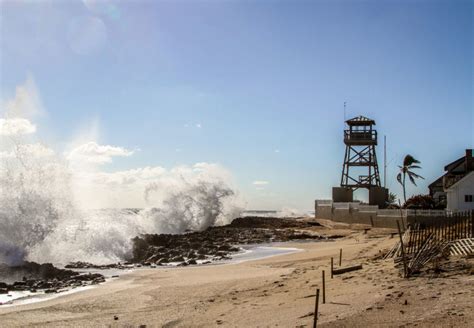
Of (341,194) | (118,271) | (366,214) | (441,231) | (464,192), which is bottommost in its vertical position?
(118,271)

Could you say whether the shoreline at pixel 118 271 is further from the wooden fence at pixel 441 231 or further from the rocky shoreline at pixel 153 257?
the wooden fence at pixel 441 231

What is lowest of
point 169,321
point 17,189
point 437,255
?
point 169,321

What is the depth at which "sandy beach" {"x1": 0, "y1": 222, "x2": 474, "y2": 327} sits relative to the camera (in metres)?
8.80

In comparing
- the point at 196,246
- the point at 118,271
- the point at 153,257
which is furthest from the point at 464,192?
the point at 118,271

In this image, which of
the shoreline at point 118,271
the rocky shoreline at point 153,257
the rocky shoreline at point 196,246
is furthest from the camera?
the rocky shoreline at point 196,246

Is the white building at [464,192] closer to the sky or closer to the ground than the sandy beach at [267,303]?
closer to the sky

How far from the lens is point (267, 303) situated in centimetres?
1122

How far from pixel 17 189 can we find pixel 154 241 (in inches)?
358

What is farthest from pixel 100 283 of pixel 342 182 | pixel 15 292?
pixel 342 182

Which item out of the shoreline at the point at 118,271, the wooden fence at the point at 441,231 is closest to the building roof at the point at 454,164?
the shoreline at the point at 118,271

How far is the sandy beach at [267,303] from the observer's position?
8805mm

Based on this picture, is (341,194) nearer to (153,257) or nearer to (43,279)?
(153,257)

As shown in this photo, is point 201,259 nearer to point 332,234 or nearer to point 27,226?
point 27,226

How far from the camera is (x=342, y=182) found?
49.2m
